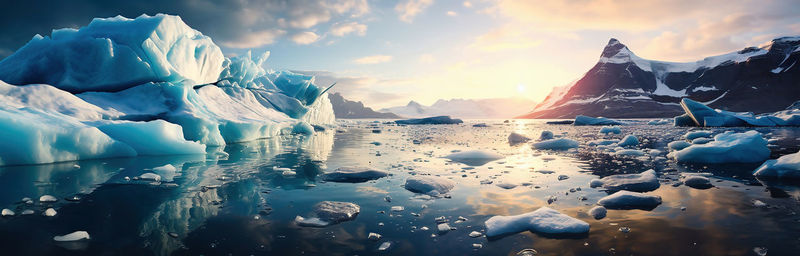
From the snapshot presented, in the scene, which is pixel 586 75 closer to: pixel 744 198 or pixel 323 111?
pixel 323 111

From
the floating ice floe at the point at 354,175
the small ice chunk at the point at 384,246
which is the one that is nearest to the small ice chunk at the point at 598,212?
the small ice chunk at the point at 384,246

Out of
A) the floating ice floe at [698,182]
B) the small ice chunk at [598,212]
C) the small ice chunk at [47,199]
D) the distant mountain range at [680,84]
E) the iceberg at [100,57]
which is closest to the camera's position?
the small ice chunk at [598,212]

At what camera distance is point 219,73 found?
1916 cm

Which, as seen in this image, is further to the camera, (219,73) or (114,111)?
(219,73)

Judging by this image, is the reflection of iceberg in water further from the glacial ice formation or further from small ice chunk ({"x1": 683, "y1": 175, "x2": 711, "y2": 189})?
small ice chunk ({"x1": 683, "y1": 175, "x2": 711, "y2": 189})

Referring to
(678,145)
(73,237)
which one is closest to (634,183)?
(73,237)

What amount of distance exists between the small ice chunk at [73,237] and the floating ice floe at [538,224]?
12.7 feet

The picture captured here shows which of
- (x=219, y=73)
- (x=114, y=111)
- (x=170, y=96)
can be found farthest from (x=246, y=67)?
(x=114, y=111)

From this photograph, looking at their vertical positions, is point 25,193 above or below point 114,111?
below

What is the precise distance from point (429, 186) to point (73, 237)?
4.20 m

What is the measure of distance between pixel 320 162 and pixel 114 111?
749 centimetres

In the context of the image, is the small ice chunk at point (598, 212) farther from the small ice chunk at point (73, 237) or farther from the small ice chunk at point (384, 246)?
the small ice chunk at point (73, 237)

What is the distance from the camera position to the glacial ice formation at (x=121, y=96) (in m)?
8.40

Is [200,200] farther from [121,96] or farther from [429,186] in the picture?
[121,96]
